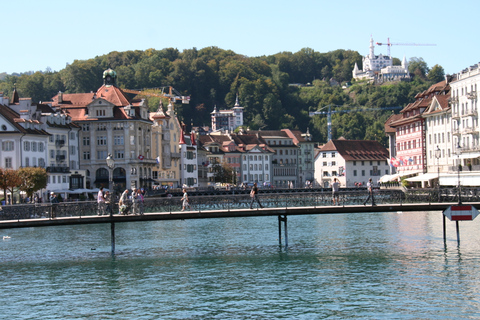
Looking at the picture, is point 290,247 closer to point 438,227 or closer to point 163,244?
point 163,244

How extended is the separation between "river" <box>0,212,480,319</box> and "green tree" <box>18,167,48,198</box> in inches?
1012

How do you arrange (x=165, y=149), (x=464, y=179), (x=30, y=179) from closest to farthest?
1. (x=30, y=179)
2. (x=464, y=179)
3. (x=165, y=149)

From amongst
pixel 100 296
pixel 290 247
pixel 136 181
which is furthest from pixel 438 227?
pixel 136 181

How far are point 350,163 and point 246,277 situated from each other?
451ft

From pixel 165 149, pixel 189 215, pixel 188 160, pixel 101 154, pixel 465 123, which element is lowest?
pixel 189 215

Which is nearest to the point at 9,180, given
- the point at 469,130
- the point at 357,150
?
the point at 469,130

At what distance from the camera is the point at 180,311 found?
31.6 meters

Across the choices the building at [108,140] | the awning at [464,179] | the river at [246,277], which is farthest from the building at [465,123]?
the building at [108,140]

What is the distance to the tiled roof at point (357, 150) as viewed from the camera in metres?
176

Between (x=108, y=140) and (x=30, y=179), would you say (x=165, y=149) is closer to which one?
(x=108, y=140)

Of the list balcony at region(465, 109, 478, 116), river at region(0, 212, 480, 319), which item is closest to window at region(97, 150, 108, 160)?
balcony at region(465, 109, 478, 116)

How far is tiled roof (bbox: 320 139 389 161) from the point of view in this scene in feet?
576

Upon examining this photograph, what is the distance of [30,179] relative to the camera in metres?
88.8

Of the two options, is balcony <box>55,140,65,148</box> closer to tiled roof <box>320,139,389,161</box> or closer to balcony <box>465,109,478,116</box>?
balcony <box>465,109,478,116</box>
